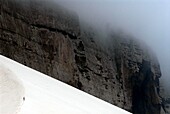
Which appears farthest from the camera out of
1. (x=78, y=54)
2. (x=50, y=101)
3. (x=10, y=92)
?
(x=78, y=54)

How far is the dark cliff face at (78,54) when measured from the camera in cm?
757

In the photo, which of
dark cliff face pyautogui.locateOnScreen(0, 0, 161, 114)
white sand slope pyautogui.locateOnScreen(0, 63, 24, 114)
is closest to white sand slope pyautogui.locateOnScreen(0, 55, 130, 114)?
white sand slope pyautogui.locateOnScreen(0, 63, 24, 114)

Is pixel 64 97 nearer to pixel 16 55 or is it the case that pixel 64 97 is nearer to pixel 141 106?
pixel 16 55

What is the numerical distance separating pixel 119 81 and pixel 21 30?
357 centimetres

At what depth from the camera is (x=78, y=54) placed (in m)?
8.49

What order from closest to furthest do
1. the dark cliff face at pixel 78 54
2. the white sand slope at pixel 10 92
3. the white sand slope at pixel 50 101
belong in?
the white sand slope at pixel 10 92
the white sand slope at pixel 50 101
the dark cliff face at pixel 78 54

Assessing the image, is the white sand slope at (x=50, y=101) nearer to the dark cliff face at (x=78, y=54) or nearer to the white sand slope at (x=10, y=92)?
the white sand slope at (x=10, y=92)

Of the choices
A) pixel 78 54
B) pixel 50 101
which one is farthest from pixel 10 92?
pixel 78 54

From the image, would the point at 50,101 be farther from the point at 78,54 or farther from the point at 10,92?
the point at 78,54

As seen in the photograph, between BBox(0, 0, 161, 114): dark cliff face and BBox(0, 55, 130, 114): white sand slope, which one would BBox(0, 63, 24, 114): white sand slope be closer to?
BBox(0, 55, 130, 114): white sand slope

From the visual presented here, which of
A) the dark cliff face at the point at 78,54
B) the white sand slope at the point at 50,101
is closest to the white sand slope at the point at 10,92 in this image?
the white sand slope at the point at 50,101

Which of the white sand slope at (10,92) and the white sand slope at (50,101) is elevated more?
the white sand slope at (10,92)

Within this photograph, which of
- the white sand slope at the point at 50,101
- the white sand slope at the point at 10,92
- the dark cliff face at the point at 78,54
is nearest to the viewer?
the white sand slope at the point at 10,92

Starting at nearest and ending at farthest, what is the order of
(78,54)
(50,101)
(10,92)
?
(10,92) < (50,101) < (78,54)
